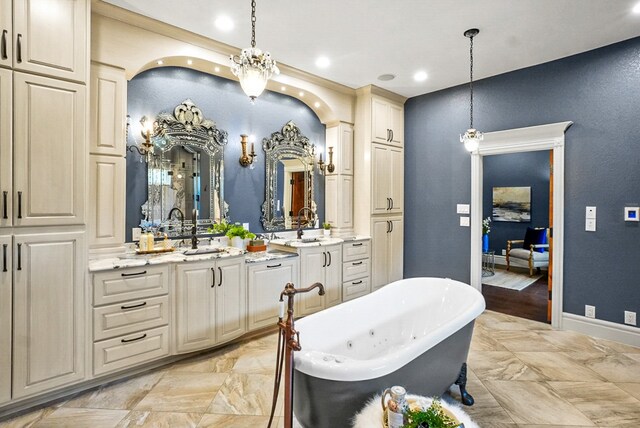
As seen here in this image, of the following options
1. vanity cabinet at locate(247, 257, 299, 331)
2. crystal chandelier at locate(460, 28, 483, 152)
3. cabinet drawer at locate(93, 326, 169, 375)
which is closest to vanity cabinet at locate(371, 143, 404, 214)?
crystal chandelier at locate(460, 28, 483, 152)

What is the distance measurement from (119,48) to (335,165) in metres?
2.69

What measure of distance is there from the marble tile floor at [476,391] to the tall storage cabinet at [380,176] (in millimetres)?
1767

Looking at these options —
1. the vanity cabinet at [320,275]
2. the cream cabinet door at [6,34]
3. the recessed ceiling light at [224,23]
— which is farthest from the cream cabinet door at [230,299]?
the recessed ceiling light at [224,23]

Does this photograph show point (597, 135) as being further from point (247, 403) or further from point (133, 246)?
point (133, 246)

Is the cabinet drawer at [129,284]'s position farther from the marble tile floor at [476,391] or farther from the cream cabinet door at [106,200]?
the marble tile floor at [476,391]

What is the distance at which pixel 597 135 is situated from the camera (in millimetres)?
3467

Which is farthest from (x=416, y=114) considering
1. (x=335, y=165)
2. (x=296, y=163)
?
(x=296, y=163)

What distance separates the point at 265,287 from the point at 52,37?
258cm

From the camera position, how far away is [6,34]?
6.94 ft

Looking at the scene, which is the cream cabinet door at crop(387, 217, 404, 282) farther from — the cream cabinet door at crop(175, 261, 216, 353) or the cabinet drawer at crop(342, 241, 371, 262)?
the cream cabinet door at crop(175, 261, 216, 353)

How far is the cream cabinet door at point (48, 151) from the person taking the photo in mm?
2164

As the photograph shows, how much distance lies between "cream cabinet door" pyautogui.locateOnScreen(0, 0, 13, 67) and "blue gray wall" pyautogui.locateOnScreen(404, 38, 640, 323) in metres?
4.00

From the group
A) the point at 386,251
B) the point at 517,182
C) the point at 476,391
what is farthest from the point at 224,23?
the point at 517,182

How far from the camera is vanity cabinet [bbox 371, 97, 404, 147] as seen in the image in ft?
15.1
